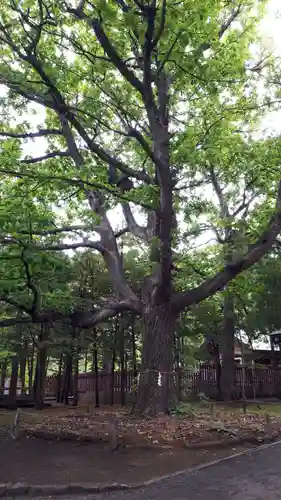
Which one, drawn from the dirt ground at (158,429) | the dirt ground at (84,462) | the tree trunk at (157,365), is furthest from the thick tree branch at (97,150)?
the dirt ground at (84,462)

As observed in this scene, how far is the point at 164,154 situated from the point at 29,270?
12.8ft

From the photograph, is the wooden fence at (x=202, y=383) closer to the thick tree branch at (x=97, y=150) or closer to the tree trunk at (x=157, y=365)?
the tree trunk at (x=157, y=365)

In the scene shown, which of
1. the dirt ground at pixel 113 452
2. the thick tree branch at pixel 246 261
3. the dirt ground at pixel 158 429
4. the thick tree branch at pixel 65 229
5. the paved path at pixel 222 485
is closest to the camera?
the paved path at pixel 222 485

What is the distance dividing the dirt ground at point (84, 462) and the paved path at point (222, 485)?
431mm

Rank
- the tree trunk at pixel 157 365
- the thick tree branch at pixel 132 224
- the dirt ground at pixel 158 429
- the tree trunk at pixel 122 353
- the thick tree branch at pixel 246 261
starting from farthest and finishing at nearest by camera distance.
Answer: the tree trunk at pixel 122 353, the thick tree branch at pixel 132 224, the tree trunk at pixel 157 365, the thick tree branch at pixel 246 261, the dirt ground at pixel 158 429

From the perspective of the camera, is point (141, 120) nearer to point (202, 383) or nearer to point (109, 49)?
point (109, 49)

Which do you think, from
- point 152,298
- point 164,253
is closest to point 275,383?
point 152,298

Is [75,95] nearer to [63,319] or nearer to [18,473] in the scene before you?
[63,319]

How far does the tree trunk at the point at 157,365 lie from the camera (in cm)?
1076

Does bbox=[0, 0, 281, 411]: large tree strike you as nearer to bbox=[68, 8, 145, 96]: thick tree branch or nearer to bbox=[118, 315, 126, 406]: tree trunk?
bbox=[68, 8, 145, 96]: thick tree branch

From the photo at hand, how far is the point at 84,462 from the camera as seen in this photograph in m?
7.62

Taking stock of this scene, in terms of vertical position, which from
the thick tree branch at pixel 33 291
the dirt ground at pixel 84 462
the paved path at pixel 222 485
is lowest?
the paved path at pixel 222 485

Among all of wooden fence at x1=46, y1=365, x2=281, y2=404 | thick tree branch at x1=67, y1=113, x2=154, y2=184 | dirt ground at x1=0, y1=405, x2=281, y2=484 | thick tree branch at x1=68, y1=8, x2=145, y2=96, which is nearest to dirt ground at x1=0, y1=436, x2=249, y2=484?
Answer: dirt ground at x1=0, y1=405, x2=281, y2=484

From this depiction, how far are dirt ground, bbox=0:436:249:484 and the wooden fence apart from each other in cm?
1091
